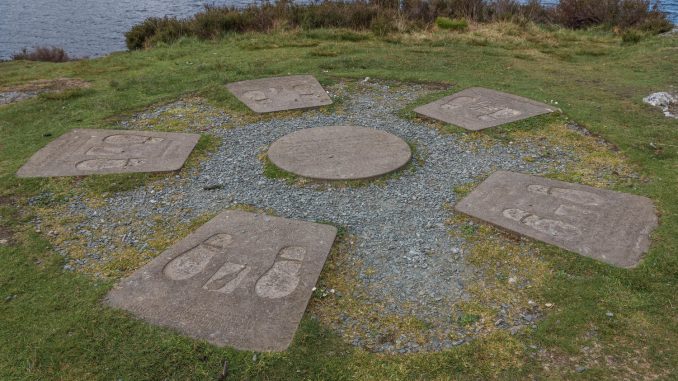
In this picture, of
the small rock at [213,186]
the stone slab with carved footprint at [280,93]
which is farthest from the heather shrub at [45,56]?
the small rock at [213,186]

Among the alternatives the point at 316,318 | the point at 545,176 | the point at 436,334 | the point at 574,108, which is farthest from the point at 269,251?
the point at 574,108

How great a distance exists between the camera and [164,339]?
2637 mm

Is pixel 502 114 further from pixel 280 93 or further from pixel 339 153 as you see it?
pixel 280 93

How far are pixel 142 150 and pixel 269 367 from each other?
313 cm

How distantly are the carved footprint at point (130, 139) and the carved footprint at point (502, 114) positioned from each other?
353cm

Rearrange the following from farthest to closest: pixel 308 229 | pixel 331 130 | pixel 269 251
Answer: pixel 331 130 < pixel 308 229 < pixel 269 251

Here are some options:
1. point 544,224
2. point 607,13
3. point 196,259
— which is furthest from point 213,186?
point 607,13

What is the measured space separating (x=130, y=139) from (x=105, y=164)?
595 mm

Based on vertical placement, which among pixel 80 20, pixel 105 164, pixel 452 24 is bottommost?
pixel 105 164

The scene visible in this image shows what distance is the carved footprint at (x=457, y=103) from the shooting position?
5965 millimetres

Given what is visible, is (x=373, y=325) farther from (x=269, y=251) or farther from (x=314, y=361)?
(x=269, y=251)

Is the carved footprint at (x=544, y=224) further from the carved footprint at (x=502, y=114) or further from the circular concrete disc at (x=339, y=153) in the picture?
the carved footprint at (x=502, y=114)

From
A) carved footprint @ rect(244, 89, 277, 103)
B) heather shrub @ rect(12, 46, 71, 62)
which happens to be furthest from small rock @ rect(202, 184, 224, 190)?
heather shrub @ rect(12, 46, 71, 62)

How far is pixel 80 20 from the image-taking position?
1819 centimetres
